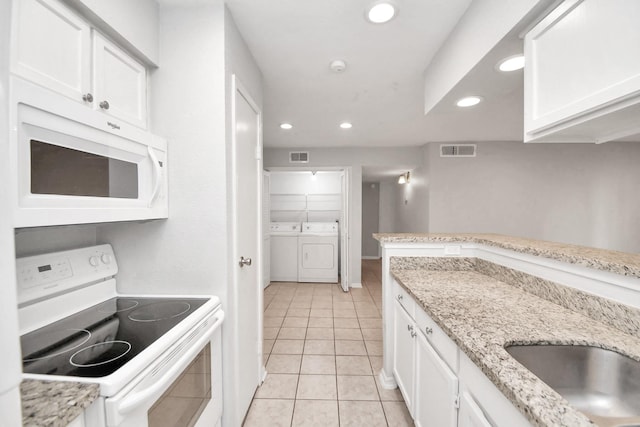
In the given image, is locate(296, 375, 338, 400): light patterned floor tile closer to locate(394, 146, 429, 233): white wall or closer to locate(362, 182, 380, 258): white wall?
locate(394, 146, 429, 233): white wall

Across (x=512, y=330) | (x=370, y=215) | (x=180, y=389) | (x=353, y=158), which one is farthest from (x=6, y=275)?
(x=370, y=215)

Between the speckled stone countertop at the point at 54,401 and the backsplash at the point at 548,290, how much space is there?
1.64 m

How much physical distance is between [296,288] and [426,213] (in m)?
2.41

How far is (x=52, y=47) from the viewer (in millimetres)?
905

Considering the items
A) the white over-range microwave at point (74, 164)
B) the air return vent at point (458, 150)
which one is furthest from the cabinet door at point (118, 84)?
the air return vent at point (458, 150)

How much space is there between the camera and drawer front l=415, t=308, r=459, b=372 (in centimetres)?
100

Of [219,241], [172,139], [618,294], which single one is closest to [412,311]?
[618,294]

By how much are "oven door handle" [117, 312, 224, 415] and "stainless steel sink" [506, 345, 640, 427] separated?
43.1 inches

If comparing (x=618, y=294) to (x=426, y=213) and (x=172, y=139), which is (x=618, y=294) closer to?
(x=172, y=139)

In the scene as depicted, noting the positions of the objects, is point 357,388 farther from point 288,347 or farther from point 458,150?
point 458,150

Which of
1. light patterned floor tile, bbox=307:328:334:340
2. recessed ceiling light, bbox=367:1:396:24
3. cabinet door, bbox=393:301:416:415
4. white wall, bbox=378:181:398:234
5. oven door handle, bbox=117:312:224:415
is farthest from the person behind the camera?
white wall, bbox=378:181:398:234

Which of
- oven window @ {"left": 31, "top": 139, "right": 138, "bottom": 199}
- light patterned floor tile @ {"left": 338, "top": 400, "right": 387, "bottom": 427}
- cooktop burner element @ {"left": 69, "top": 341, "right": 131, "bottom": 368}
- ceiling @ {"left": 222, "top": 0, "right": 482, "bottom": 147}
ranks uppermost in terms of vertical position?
ceiling @ {"left": 222, "top": 0, "right": 482, "bottom": 147}

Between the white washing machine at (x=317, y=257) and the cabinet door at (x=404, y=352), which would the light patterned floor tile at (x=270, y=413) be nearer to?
the cabinet door at (x=404, y=352)

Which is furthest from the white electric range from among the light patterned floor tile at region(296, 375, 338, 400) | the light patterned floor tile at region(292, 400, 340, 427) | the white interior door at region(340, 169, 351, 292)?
the white interior door at region(340, 169, 351, 292)
